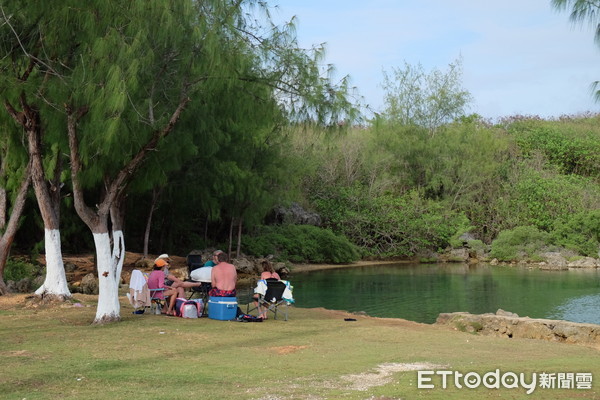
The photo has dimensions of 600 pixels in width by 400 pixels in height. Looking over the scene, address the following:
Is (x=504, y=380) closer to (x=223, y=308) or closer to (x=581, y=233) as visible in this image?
(x=223, y=308)

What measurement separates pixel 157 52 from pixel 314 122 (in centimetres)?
286

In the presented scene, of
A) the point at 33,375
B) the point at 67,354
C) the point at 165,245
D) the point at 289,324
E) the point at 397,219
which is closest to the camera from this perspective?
the point at 33,375

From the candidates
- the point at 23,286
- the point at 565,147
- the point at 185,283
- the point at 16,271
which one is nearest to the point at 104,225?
the point at 185,283

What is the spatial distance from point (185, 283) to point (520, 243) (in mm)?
26285

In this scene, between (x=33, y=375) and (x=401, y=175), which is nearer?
(x=33, y=375)

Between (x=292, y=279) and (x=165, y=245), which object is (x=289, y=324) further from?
(x=165, y=245)

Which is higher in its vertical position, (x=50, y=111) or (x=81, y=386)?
(x=50, y=111)

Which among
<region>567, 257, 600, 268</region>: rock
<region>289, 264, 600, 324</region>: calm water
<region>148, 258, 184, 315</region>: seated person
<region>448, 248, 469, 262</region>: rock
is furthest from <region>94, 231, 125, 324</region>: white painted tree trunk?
<region>448, 248, 469, 262</region>: rock

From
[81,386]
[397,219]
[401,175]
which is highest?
[401,175]

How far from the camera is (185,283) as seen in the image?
38.8ft

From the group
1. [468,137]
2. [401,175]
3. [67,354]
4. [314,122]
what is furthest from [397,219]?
[67,354]

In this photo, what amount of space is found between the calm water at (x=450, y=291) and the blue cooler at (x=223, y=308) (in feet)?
19.6

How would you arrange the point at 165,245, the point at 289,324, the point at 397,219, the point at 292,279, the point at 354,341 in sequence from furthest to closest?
1. the point at 397,219
2. the point at 165,245
3. the point at 292,279
4. the point at 289,324
5. the point at 354,341

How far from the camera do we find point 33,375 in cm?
689
